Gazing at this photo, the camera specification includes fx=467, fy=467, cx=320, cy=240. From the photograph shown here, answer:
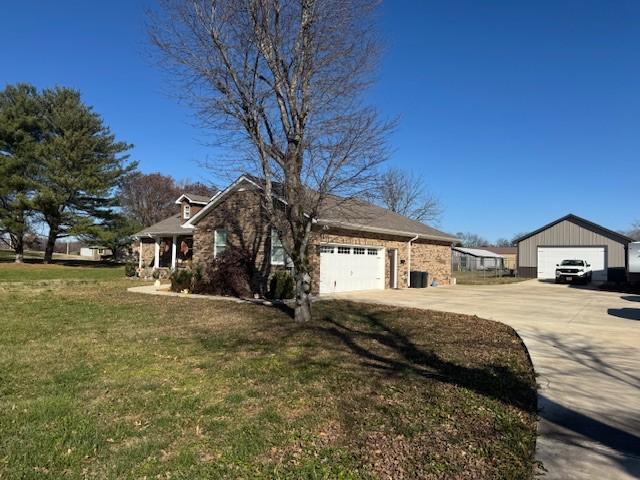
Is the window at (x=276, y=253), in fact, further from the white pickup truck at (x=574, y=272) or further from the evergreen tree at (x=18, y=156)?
the evergreen tree at (x=18, y=156)

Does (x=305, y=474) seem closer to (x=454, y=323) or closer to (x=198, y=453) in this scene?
(x=198, y=453)

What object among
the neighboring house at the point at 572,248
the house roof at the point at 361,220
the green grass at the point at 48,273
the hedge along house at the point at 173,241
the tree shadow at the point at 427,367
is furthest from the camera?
the neighboring house at the point at 572,248

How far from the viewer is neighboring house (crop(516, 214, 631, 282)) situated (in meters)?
32.7

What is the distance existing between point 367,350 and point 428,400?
8.98 feet

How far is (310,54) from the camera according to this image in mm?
10648

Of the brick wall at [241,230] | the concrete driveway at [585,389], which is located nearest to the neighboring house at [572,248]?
the concrete driveway at [585,389]

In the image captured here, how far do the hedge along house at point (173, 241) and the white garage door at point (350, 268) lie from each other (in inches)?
309

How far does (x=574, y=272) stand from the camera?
29750 mm

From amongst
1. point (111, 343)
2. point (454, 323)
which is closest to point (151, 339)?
point (111, 343)

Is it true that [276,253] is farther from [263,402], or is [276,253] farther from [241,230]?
[263,402]

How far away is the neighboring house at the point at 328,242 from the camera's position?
1777 centimetres

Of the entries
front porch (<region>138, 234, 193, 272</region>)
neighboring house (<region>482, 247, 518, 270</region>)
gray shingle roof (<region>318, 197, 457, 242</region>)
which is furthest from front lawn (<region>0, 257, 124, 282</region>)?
neighboring house (<region>482, 247, 518, 270</region>)

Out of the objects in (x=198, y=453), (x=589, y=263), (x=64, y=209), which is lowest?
(x=198, y=453)

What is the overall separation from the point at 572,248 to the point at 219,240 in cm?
2749
